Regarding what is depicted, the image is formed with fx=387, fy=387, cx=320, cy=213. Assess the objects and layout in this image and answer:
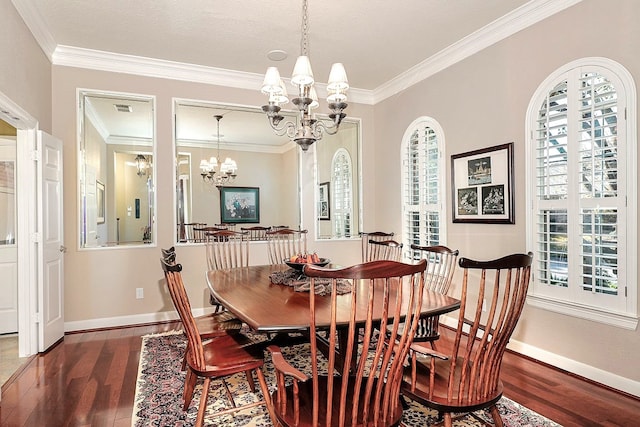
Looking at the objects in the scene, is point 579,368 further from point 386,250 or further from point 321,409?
point 321,409

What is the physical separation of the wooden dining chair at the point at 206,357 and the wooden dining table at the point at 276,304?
9.2 inches

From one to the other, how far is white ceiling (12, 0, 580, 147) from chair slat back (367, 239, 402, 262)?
6.46 ft

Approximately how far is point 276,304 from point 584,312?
2298mm

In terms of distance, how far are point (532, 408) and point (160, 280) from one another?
3.73 metres

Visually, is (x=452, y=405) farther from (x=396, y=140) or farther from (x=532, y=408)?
(x=396, y=140)

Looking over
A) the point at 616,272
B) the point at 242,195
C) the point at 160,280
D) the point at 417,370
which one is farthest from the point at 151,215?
the point at 616,272

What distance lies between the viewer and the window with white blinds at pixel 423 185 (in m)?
4.29

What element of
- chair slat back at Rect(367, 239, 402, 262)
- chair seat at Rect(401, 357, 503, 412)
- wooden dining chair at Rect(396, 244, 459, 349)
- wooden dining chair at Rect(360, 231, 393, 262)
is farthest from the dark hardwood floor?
wooden dining chair at Rect(360, 231, 393, 262)

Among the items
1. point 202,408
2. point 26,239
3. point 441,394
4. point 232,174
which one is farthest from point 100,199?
point 441,394

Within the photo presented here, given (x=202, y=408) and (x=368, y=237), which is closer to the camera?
(x=202, y=408)

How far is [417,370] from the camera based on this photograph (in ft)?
6.29

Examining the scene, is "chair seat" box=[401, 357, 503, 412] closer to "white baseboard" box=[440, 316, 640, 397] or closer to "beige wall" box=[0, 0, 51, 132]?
"white baseboard" box=[440, 316, 640, 397]

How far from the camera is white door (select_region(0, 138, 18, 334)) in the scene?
13.2 feet

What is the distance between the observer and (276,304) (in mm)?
2086
